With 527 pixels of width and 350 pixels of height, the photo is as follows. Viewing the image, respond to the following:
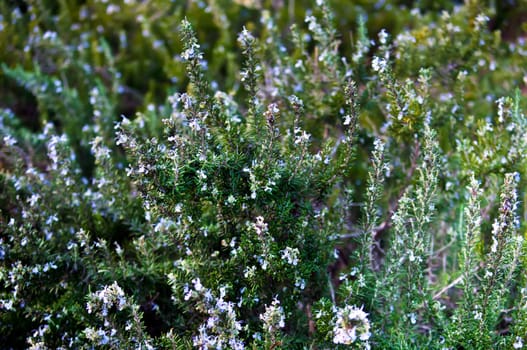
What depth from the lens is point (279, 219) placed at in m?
2.18

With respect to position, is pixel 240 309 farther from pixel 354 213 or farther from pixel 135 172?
pixel 354 213

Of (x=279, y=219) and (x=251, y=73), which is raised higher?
(x=251, y=73)

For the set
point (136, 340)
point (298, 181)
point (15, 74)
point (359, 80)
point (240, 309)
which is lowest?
point (136, 340)

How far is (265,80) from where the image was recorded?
11.0ft

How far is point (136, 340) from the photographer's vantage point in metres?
2.05

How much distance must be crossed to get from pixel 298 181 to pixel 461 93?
130cm

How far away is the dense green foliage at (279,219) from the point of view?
6.75ft

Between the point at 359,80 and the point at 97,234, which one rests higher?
the point at 359,80

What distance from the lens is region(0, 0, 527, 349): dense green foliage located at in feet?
6.75

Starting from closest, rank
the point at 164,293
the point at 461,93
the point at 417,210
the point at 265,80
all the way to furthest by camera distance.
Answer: the point at 417,210, the point at 164,293, the point at 461,93, the point at 265,80

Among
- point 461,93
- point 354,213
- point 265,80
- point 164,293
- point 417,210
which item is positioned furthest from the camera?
point 354,213

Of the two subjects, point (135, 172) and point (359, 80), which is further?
point (359, 80)

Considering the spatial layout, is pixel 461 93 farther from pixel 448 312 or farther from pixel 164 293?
pixel 164 293

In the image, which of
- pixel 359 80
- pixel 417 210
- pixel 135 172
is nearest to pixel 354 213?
pixel 359 80
